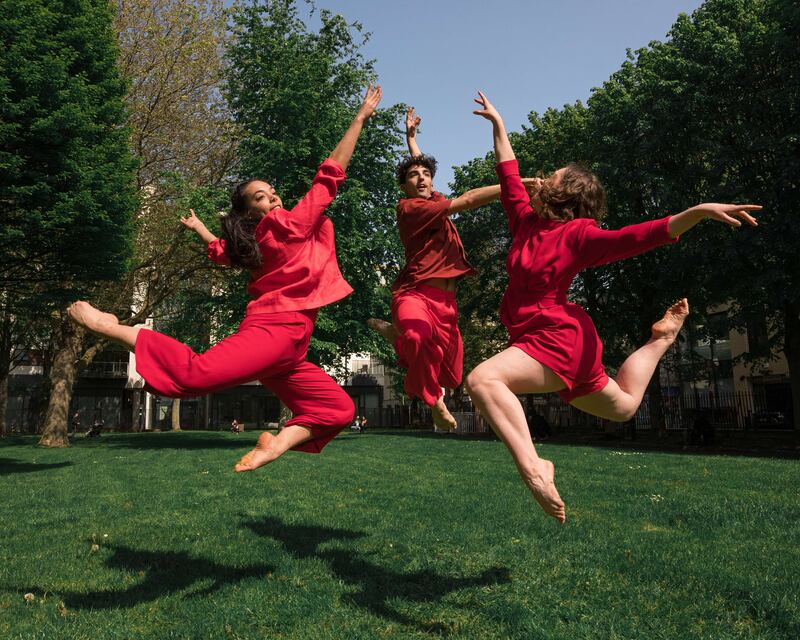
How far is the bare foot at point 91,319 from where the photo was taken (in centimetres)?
431

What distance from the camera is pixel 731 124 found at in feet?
78.3

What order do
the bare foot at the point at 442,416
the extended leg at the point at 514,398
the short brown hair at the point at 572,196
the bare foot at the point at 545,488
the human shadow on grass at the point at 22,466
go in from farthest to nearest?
the human shadow on grass at the point at 22,466 < the bare foot at the point at 442,416 < the short brown hair at the point at 572,196 < the extended leg at the point at 514,398 < the bare foot at the point at 545,488

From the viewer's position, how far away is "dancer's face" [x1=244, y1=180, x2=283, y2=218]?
5211 millimetres

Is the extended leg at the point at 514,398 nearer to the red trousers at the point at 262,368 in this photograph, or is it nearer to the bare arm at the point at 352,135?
the red trousers at the point at 262,368

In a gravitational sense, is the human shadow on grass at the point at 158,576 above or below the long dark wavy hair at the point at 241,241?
below

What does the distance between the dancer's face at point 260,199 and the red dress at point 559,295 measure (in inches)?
81.5

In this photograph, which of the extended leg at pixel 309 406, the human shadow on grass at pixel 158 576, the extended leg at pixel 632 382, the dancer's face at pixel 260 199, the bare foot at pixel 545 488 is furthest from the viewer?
the human shadow on grass at pixel 158 576

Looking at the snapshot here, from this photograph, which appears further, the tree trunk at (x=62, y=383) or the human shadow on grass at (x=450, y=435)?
the human shadow on grass at (x=450, y=435)

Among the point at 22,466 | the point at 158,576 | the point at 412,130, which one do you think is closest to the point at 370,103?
the point at 412,130

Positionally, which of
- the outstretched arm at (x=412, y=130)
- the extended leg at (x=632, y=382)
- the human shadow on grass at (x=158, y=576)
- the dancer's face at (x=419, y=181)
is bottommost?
the human shadow on grass at (x=158, y=576)

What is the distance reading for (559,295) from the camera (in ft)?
14.5

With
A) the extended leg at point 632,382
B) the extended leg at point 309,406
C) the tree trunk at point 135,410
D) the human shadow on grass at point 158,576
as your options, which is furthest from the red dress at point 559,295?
the tree trunk at point 135,410

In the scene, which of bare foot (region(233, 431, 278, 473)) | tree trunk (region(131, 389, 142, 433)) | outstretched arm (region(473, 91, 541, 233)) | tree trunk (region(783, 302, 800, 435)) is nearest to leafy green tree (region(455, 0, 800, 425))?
tree trunk (region(783, 302, 800, 435))

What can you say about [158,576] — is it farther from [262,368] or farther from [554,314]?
[554,314]
